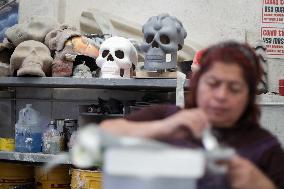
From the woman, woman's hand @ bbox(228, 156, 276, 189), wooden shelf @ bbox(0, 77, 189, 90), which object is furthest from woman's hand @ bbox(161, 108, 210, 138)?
wooden shelf @ bbox(0, 77, 189, 90)

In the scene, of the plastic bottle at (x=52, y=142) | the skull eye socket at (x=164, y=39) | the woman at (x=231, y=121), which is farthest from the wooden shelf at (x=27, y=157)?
the woman at (x=231, y=121)

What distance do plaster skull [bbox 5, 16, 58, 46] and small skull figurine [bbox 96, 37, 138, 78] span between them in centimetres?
48

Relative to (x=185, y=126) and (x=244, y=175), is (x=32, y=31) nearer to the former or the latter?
(x=185, y=126)

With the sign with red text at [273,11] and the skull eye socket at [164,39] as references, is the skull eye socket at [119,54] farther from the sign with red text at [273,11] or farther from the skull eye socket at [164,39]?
the sign with red text at [273,11]

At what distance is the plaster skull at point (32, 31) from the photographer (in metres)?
2.94

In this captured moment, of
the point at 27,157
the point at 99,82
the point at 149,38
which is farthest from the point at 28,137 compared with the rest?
the point at 149,38

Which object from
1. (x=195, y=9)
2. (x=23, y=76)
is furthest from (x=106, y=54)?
(x=195, y=9)

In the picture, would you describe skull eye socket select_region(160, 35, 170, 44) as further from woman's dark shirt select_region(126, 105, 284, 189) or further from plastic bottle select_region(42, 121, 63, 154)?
woman's dark shirt select_region(126, 105, 284, 189)

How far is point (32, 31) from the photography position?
2.96 metres

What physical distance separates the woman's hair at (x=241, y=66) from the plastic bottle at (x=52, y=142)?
67.5 inches

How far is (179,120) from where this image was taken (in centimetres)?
109

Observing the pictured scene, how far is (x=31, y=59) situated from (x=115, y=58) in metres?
0.49

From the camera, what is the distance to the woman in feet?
3.54

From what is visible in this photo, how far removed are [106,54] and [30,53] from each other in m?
0.45
